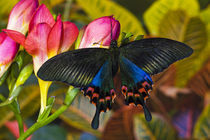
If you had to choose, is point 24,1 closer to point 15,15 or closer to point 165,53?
point 15,15

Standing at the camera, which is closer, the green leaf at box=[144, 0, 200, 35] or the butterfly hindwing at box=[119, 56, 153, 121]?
the butterfly hindwing at box=[119, 56, 153, 121]

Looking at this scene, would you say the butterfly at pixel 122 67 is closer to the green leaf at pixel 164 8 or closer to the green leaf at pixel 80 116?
the green leaf at pixel 80 116

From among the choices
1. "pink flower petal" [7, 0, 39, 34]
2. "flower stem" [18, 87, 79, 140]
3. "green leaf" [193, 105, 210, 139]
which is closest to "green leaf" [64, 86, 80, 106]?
"flower stem" [18, 87, 79, 140]

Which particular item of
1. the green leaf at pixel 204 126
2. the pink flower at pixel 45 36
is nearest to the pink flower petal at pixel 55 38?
the pink flower at pixel 45 36

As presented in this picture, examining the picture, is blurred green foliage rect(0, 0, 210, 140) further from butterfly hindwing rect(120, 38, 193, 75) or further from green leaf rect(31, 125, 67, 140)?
butterfly hindwing rect(120, 38, 193, 75)

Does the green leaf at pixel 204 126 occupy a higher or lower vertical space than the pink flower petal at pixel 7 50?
lower

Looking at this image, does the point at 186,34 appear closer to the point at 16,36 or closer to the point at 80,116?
the point at 80,116

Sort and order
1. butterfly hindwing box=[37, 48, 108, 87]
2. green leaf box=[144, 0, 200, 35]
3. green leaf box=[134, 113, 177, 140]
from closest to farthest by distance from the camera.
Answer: butterfly hindwing box=[37, 48, 108, 87] < green leaf box=[134, 113, 177, 140] < green leaf box=[144, 0, 200, 35]

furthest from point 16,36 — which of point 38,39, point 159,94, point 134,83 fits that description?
point 159,94
